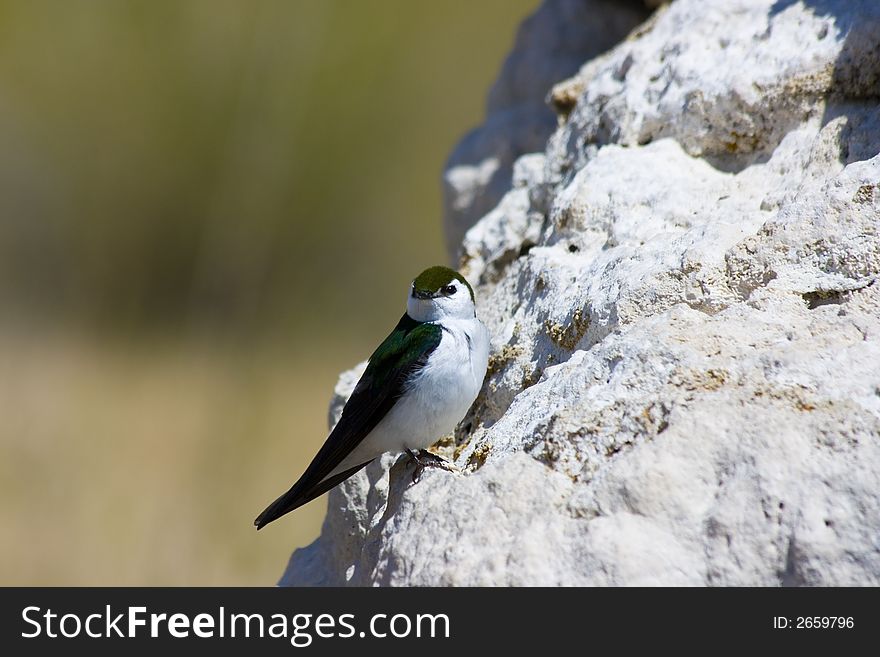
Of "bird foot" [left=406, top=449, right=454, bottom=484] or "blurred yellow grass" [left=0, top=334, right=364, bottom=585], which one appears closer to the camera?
"bird foot" [left=406, top=449, right=454, bottom=484]

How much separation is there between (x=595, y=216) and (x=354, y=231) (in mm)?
6346

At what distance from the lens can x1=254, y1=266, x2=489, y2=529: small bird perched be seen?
A: 8.93ft

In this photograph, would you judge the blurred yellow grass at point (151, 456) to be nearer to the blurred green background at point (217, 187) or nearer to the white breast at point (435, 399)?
the blurred green background at point (217, 187)

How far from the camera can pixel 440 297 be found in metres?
2.98

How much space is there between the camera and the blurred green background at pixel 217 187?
844cm

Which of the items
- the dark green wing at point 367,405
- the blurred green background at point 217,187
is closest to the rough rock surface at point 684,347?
the dark green wing at point 367,405

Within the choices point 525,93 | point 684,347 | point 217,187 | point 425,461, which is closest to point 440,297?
point 425,461

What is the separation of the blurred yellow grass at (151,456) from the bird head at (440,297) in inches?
140

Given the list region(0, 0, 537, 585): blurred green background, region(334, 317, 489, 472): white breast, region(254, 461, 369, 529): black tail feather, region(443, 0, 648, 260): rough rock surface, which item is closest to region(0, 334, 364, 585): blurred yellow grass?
region(0, 0, 537, 585): blurred green background

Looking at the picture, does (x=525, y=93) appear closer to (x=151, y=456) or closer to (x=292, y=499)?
(x=292, y=499)

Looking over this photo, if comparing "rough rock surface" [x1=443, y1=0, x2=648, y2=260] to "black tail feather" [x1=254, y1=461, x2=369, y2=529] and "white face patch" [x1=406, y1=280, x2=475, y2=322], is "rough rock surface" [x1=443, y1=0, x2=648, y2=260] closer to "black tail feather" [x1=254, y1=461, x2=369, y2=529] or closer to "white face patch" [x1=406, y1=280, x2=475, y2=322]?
"white face patch" [x1=406, y1=280, x2=475, y2=322]

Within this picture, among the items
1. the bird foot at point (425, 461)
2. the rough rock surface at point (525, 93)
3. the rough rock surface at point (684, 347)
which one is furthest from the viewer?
the rough rock surface at point (525, 93)

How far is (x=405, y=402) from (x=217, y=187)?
249 inches

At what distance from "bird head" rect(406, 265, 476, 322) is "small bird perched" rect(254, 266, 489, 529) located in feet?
0.12
